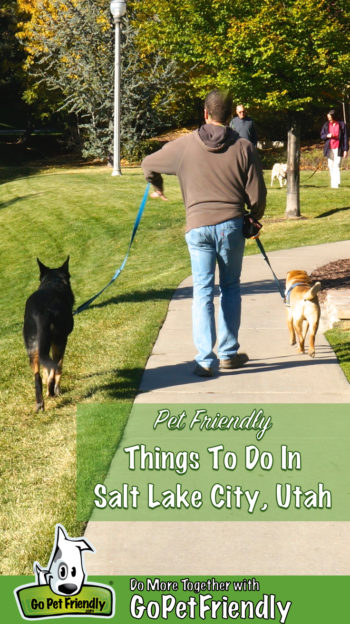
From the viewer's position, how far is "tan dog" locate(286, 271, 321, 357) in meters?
7.00

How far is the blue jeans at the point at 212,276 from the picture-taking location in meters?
6.33

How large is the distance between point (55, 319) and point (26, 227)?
43.8 feet

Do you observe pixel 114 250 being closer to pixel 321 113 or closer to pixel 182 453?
pixel 182 453

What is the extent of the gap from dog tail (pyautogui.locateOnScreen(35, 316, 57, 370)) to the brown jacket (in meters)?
1.34

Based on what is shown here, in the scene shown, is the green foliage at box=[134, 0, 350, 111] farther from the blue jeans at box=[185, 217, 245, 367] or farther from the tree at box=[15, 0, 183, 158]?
the tree at box=[15, 0, 183, 158]

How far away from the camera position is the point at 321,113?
34.5 m

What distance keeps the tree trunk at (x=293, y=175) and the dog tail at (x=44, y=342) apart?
12.2 meters

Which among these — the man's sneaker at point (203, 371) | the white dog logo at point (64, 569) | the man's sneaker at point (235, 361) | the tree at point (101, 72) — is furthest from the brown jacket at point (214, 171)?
the tree at point (101, 72)

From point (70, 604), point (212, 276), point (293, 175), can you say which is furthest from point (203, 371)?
point (293, 175)

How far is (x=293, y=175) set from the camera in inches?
688

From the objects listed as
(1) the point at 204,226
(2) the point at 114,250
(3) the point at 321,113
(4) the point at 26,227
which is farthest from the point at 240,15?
(3) the point at 321,113

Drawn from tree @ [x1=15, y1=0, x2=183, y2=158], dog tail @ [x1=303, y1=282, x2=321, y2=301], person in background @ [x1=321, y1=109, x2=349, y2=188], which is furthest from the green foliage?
tree @ [x1=15, y1=0, x2=183, y2=158]

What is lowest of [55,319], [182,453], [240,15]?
[182,453]

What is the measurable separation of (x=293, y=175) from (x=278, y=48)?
2739 millimetres
